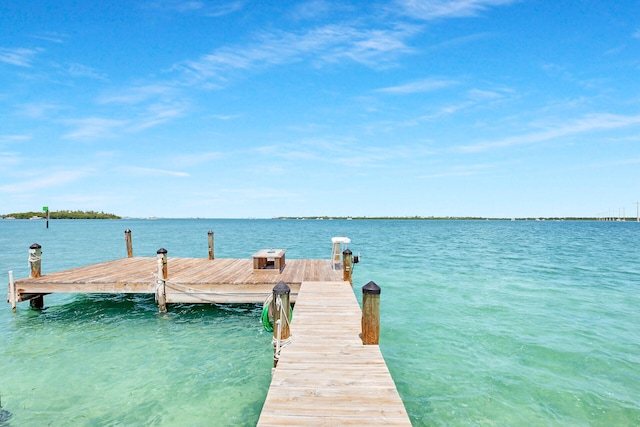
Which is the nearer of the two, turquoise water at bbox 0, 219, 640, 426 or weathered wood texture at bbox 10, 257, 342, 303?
turquoise water at bbox 0, 219, 640, 426

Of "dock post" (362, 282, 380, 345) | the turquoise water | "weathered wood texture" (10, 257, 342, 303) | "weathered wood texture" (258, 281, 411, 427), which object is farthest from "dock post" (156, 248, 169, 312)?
"dock post" (362, 282, 380, 345)

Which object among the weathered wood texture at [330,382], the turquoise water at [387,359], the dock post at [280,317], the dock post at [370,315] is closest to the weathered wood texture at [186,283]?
the turquoise water at [387,359]

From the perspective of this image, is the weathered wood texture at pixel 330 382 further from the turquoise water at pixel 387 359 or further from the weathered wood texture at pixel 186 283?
the weathered wood texture at pixel 186 283

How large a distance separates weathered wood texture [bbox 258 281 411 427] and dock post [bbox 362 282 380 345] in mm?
191

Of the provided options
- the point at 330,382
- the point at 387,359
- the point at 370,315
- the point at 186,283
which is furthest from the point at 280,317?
the point at 186,283

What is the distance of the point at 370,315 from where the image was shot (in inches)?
279

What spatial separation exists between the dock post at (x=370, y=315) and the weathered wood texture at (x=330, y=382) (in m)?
0.19

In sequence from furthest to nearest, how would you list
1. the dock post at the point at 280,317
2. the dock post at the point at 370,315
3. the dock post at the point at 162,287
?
1. the dock post at the point at 162,287
2. the dock post at the point at 280,317
3. the dock post at the point at 370,315

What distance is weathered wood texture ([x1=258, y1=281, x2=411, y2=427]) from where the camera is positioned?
14.9 feet

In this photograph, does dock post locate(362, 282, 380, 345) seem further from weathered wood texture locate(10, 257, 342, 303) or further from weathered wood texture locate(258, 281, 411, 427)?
weathered wood texture locate(10, 257, 342, 303)

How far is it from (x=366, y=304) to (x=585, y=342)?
9533mm

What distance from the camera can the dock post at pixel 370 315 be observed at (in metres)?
6.90

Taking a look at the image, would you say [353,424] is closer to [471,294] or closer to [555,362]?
[555,362]

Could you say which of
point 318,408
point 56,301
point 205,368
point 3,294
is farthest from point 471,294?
point 3,294
